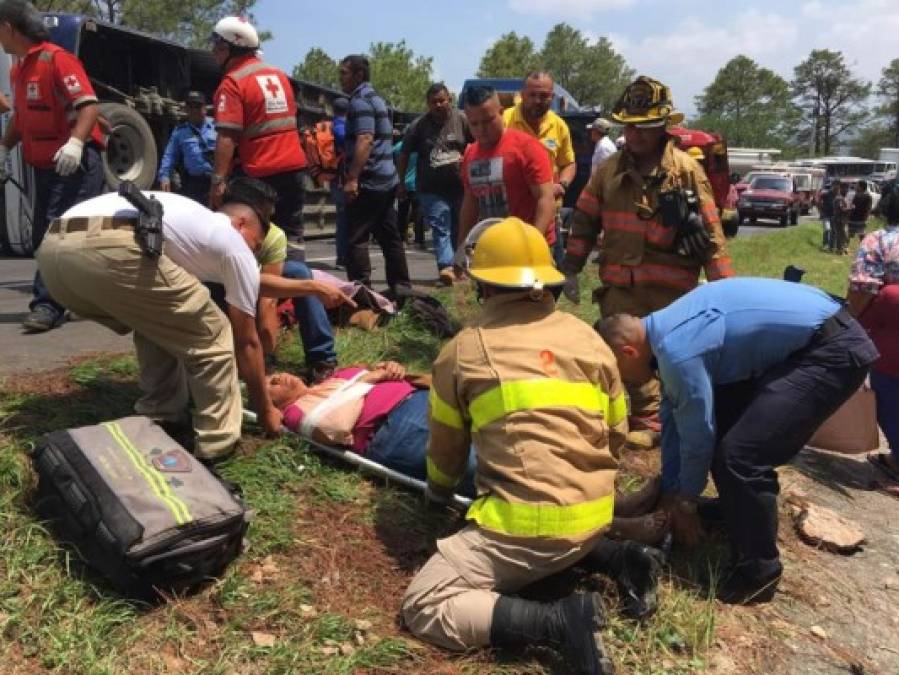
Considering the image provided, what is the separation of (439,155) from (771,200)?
25529 mm

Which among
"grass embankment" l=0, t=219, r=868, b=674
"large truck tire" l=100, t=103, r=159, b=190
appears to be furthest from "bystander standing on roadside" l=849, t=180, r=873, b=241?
"grass embankment" l=0, t=219, r=868, b=674

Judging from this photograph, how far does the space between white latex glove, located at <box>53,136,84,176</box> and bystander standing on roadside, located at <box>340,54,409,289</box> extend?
5.95 feet

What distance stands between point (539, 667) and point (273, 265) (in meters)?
2.20

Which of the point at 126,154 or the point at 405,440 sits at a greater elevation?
the point at 126,154

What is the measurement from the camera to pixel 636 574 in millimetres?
2586

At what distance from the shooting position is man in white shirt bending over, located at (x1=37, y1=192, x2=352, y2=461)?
2.99 metres

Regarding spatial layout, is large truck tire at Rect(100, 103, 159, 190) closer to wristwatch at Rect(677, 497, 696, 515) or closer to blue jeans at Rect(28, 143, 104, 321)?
blue jeans at Rect(28, 143, 104, 321)

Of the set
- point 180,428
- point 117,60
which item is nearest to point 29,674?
point 180,428

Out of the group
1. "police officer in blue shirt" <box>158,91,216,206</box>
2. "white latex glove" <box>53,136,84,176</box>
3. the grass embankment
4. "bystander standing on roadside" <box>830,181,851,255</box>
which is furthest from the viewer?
"bystander standing on roadside" <box>830,181,851,255</box>

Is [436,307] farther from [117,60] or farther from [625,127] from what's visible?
[117,60]

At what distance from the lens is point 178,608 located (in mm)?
2465

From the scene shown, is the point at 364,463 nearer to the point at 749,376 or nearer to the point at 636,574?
the point at 636,574

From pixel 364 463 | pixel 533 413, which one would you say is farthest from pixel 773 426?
pixel 364 463

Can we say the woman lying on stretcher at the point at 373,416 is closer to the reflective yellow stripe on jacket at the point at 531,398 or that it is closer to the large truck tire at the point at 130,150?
the reflective yellow stripe on jacket at the point at 531,398
